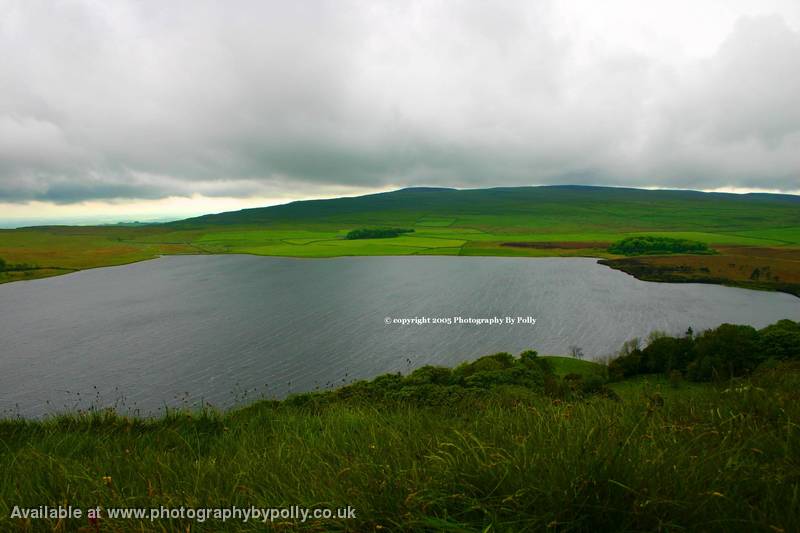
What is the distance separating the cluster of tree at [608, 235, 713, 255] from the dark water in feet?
121

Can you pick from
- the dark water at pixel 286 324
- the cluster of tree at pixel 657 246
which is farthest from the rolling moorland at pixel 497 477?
the cluster of tree at pixel 657 246

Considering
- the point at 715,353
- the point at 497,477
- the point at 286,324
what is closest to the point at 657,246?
the point at 715,353

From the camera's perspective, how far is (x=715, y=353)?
4238 centimetres

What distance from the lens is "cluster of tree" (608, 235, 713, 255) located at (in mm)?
144000

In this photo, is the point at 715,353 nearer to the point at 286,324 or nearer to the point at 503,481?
the point at 503,481

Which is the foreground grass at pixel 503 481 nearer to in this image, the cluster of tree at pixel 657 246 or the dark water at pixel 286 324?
the dark water at pixel 286 324

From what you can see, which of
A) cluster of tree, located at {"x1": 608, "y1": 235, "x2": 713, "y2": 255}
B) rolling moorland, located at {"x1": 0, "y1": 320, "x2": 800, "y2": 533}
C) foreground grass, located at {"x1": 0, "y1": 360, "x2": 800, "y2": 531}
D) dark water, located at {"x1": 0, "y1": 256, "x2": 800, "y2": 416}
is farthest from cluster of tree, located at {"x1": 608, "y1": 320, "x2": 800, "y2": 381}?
cluster of tree, located at {"x1": 608, "y1": 235, "x2": 713, "y2": 255}

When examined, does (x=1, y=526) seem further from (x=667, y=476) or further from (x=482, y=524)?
(x=667, y=476)

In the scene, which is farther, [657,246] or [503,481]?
[657,246]

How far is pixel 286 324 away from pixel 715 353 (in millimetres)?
57690

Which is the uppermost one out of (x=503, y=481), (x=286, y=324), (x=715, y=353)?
(x=503, y=481)

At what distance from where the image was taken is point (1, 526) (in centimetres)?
279

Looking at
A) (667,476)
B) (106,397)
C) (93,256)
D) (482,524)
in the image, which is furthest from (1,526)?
(93,256)

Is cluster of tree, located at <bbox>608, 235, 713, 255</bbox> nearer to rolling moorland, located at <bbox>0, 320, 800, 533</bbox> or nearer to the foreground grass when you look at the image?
rolling moorland, located at <bbox>0, 320, 800, 533</bbox>
